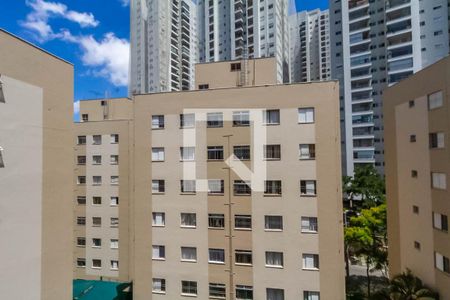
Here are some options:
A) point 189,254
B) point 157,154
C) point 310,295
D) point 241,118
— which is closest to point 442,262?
point 310,295

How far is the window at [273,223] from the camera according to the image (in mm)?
16328

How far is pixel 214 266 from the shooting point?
16.9 meters

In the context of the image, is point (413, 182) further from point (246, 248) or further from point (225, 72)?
point (225, 72)

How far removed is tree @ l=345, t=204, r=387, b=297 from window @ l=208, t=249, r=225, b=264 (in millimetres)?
11661

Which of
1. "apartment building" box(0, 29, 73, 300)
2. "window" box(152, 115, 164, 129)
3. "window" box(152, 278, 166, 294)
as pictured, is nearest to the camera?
"apartment building" box(0, 29, 73, 300)

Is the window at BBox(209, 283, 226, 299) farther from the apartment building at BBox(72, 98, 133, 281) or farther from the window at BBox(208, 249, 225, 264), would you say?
the apartment building at BBox(72, 98, 133, 281)

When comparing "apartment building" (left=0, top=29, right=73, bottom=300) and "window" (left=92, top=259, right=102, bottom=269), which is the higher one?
"apartment building" (left=0, top=29, right=73, bottom=300)

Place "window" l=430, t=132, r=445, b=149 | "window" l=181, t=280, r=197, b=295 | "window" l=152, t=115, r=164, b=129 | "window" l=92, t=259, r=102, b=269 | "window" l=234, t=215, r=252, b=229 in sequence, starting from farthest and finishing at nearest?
1. "window" l=92, t=259, r=102, b=269
2. "window" l=152, t=115, r=164, b=129
3. "window" l=181, t=280, r=197, b=295
4. "window" l=234, t=215, r=252, b=229
5. "window" l=430, t=132, r=445, b=149

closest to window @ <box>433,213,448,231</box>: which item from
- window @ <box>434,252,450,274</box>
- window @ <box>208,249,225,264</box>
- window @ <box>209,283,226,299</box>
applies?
window @ <box>434,252,450,274</box>

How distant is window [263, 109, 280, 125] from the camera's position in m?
16.7

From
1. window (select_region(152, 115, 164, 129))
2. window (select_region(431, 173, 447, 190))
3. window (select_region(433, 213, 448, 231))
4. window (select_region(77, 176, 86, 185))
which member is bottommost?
window (select_region(433, 213, 448, 231))

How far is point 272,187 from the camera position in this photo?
16531mm

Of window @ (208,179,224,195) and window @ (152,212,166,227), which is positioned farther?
window @ (152,212,166,227)

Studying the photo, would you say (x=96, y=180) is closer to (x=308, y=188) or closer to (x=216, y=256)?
(x=216, y=256)
